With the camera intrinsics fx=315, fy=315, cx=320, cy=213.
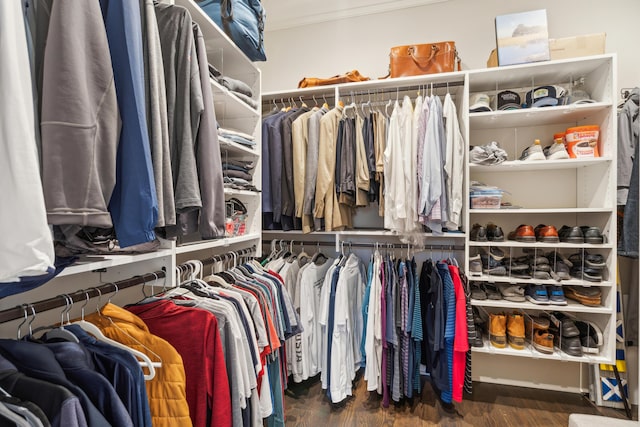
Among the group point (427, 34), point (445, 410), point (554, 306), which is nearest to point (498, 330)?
point (554, 306)

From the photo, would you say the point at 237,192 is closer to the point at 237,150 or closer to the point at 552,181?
the point at 237,150

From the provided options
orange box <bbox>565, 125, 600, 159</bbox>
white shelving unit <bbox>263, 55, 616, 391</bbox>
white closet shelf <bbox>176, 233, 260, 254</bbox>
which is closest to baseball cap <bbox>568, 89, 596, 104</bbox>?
white shelving unit <bbox>263, 55, 616, 391</bbox>

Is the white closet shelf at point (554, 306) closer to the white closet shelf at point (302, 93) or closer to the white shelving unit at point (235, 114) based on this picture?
the white shelving unit at point (235, 114)

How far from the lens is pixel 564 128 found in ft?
7.64

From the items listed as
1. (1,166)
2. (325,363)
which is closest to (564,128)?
(325,363)

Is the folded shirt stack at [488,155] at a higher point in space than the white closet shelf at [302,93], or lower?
lower

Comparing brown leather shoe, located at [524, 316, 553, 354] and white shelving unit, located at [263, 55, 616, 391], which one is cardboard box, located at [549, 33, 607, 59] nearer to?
white shelving unit, located at [263, 55, 616, 391]

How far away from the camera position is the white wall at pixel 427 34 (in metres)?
2.26

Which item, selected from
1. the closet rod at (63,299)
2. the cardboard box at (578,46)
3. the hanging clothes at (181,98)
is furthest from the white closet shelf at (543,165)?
the closet rod at (63,299)

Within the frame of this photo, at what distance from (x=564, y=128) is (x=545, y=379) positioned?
187 cm

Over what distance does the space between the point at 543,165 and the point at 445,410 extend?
1.77m

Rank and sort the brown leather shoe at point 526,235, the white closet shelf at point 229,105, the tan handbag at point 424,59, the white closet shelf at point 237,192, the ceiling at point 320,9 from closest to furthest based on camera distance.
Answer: the white closet shelf at point 229,105 < the white closet shelf at point 237,192 < the brown leather shoe at point 526,235 < the tan handbag at point 424,59 < the ceiling at point 320,9

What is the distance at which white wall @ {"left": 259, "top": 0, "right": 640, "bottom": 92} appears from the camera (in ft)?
7.41

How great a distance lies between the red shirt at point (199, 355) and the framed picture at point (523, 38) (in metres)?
2.34
